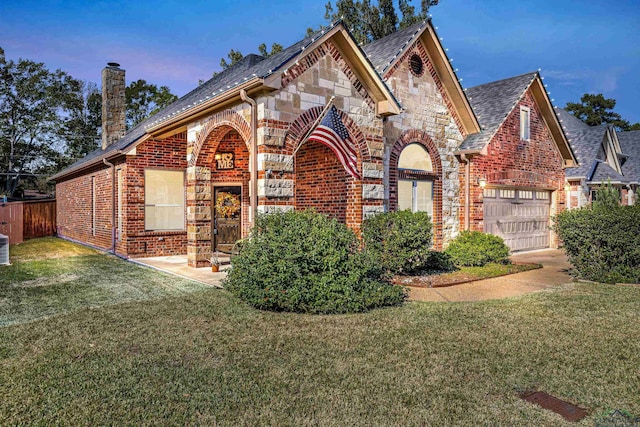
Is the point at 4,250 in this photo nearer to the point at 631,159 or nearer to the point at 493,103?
the point at 493,103

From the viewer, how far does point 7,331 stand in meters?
5.65

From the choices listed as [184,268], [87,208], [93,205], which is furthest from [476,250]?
[87,208]

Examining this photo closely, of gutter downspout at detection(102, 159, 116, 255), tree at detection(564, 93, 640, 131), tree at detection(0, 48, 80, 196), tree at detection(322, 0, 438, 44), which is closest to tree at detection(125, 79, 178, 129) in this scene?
tree at detection(0, 48, 80, 196)

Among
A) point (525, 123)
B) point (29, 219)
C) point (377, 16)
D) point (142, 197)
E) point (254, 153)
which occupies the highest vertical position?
point (377, 16)

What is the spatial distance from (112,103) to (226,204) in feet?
28.3

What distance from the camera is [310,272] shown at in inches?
275

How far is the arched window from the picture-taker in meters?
12.5

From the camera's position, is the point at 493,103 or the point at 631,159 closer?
the point at 493,103

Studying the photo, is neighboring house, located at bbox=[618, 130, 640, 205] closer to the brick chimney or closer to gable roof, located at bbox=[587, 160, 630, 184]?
gable roof, located at bbox=[587, 160, 630, 184]

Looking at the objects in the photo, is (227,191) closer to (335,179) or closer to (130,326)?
(335,179)

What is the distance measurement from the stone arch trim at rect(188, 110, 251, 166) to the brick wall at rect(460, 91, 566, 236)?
7.80m

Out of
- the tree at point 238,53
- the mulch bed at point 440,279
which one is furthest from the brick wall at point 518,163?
the tree at point 238,53

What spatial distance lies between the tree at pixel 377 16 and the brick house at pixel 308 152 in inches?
739

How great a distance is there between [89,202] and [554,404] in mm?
17286
